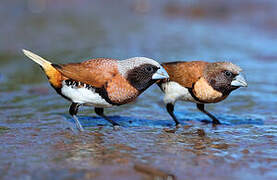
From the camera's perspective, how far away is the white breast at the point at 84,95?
205 inches

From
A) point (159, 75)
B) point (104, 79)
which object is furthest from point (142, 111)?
point (104, 79)

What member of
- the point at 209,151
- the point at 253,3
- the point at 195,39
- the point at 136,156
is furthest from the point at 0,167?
the point at 253,3

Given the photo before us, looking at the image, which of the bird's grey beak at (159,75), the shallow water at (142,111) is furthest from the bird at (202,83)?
the bird's grey beak at (159,75)

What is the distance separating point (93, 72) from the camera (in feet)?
17.2

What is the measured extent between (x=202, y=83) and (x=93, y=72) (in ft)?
4.58

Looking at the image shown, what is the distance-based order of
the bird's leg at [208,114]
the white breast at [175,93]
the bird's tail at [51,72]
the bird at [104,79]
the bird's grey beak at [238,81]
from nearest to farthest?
the bird at [104,79] < the bird's tail at [51,72] < the bird's grey beak at [238,81] < the white breast at [175,93] < the bird's leg at [208,114]

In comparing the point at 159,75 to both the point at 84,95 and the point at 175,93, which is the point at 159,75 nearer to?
the point at 175,93

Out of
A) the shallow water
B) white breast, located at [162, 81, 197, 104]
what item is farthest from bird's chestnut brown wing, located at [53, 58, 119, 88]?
white breast, located at [162, 81, 197, 104]

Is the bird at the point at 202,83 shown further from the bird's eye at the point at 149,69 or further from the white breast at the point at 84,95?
the white breast at the point at 84,95

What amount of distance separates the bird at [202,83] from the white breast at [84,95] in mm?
998

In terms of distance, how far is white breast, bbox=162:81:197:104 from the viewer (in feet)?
19.1

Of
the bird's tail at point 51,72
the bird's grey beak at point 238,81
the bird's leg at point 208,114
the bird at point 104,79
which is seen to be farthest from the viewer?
the bird's leg at point 208,114

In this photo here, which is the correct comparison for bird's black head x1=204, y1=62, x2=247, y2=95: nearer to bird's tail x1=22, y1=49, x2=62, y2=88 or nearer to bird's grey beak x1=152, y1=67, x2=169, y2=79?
bird's grey beak x1=152, y1=67, x2=169, y2=79

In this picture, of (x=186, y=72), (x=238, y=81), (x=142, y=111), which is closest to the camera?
(x=238, y=81)
